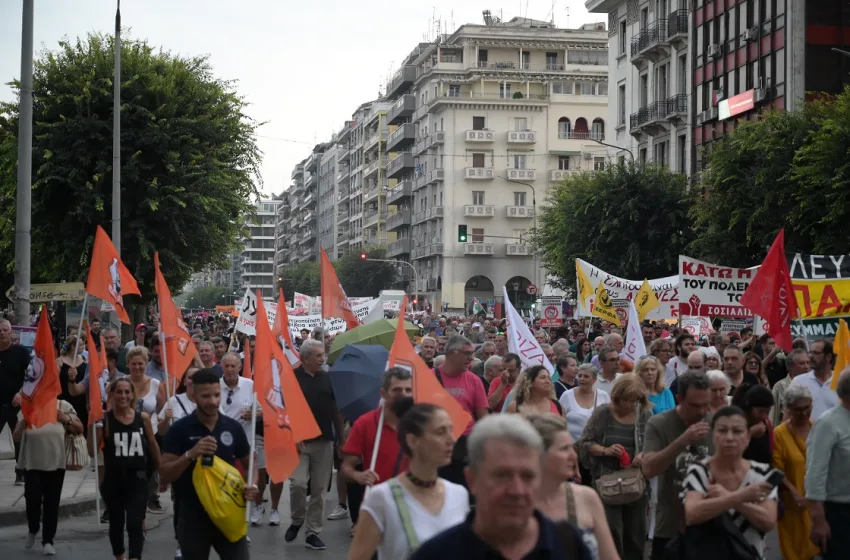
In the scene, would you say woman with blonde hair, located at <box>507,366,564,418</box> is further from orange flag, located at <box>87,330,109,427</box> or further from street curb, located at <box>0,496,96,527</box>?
street curb, located at <box>0,496,96,527</box>

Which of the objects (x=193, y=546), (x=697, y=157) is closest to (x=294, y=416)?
(x=193, y=546)

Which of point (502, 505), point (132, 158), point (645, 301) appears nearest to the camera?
point (502, 505)

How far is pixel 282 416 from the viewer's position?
8781 millimetres

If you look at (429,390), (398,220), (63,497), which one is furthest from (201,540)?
(398,220)

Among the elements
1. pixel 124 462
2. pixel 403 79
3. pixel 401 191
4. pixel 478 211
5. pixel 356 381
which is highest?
pixel 403 79

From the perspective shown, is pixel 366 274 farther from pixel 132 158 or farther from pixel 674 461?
pixel 674 461

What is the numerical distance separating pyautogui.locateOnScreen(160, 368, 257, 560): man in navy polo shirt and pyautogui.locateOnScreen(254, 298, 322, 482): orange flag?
70 cm

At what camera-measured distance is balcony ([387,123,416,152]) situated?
9631 centimetres

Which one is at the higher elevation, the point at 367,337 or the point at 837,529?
the point at 367,337

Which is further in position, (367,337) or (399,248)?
(399,248)

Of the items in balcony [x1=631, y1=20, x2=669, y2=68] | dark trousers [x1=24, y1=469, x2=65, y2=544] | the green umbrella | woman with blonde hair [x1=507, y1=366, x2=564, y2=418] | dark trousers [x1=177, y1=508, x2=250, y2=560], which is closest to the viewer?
dark trousers [x1=177, y1=508, x2=250, y2=560]

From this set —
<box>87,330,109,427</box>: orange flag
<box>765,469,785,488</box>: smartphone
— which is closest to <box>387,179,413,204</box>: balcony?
<box>87,330,109,427</box>: orange flag

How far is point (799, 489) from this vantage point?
7887mm

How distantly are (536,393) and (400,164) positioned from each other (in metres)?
88.7
